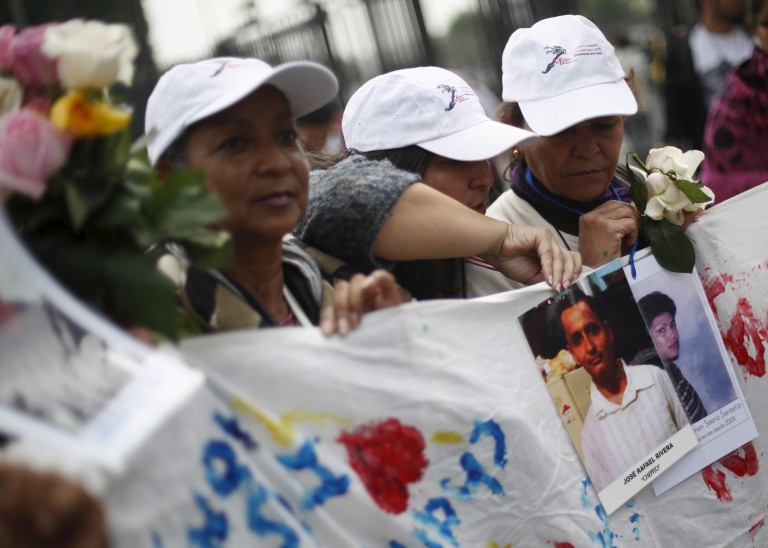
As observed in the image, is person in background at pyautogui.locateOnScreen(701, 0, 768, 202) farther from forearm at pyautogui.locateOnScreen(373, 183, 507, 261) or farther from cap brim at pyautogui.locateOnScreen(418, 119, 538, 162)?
forearm at pyautogui.locateOnScreen(373, 183, 507, 261)

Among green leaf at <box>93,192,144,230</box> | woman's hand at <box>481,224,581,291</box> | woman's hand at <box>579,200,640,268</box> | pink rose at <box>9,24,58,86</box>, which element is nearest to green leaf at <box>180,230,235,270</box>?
green leaf at <box>93,192,144,230</box>

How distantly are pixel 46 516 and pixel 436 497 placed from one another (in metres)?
0.92

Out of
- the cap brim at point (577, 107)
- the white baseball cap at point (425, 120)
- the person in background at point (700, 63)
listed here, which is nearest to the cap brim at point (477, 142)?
the white baseball cap at point (425, 120)

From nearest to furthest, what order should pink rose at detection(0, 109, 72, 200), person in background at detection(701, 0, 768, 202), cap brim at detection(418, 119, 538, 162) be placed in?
pink rose at detection(0, 109, 72, 200) < cap brim at detection(418, 119, 538, 162) < person in background at detection(701, 0, 768, 202)

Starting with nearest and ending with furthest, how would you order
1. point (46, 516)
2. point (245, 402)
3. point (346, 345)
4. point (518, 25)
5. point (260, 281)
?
point (46, 516) → point (245, 402) → point (346, 345) → point (260, 281) → point (518, 25)

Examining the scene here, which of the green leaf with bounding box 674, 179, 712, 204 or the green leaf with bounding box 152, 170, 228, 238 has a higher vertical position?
the green leaf with bounding box 152, 170, 228, 238

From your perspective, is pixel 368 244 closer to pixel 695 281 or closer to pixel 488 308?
pixel 488 308

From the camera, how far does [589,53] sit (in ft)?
8.56

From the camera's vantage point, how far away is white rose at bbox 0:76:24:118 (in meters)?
1.53

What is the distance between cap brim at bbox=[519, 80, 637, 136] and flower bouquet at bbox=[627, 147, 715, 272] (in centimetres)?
17

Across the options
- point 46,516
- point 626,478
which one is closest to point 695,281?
point 626,478

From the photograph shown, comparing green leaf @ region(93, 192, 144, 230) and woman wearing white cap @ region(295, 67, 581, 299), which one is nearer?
green leaf @ region(93, 192, 144, 230)

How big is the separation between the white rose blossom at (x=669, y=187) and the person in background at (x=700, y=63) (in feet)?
8.84

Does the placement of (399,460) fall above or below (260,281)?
below
